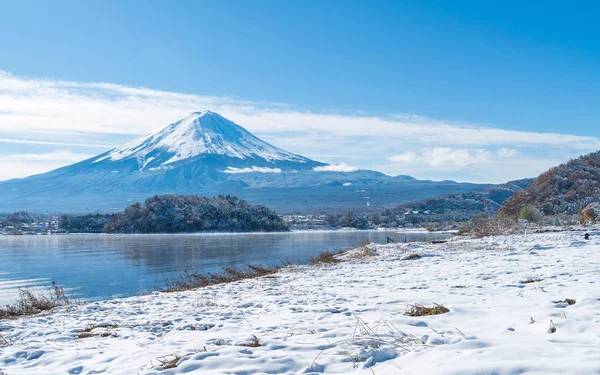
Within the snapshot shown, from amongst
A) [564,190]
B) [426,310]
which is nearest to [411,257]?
[426,310]

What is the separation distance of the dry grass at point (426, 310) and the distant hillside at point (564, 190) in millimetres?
38548

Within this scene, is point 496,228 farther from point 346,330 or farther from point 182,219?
point 182,219

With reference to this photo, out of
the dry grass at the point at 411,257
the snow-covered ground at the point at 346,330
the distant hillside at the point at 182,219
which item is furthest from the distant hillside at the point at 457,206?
the snow-covered ground at the point at 346,330

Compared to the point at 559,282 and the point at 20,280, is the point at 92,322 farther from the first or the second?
the point at 20,280

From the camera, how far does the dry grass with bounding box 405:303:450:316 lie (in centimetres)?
644

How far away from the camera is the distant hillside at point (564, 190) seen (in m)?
41.9

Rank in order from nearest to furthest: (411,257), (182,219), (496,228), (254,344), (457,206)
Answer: (254,344) < (411,257) < (496,228) < (182,219) < (457,206)

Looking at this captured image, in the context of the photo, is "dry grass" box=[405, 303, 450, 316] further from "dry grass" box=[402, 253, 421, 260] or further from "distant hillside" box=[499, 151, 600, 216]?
"distant hillside" box=[499, 151, 600, 216]

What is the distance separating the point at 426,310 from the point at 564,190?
45399 mm

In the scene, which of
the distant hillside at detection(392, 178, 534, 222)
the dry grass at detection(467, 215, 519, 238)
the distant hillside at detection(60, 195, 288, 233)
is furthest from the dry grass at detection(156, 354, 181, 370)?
the distant hillside at detection(392, 178, 534, 222)

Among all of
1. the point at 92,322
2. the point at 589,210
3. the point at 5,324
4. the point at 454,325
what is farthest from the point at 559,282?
the point at 589,210

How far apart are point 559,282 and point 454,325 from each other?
3.52 m

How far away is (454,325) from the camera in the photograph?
18.1 ft

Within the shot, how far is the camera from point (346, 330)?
574 cm
